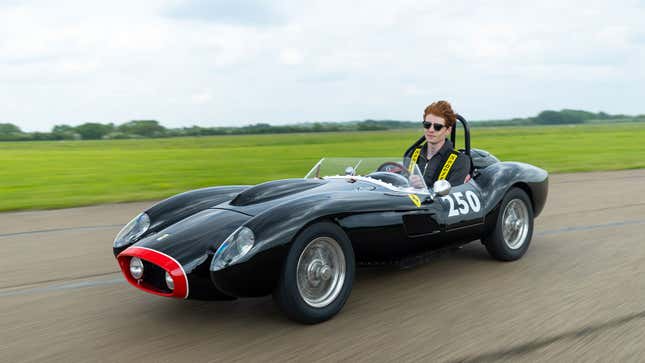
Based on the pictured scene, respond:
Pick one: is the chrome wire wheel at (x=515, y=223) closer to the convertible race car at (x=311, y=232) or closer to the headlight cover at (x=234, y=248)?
the convertible race car at (x=311, y=232)

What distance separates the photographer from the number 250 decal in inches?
184

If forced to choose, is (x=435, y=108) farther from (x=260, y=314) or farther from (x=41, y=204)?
(x=41, y=204)

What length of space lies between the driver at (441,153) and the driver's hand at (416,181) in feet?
1.61

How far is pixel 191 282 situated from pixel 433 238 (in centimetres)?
193

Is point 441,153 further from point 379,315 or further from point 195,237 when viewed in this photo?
point 195,237

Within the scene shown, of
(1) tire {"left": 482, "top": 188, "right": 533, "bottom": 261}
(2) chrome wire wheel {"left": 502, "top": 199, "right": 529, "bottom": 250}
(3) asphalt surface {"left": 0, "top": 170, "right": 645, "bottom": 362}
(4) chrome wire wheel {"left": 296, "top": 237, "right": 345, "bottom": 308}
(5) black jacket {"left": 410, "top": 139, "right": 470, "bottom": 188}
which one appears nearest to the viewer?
(3) asphalt surface {"left": 0, "top": 170, "right": 645, "bottom": 362}

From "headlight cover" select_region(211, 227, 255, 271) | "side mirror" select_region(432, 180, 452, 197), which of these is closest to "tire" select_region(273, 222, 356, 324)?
"headlight cover" select_region(211, 227, 255, 271)

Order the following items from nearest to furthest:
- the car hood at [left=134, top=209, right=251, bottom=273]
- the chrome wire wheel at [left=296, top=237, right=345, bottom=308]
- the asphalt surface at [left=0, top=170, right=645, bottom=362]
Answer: the asphalt surface at [left=0, top=170, right=645, bottom=362] → the car hood at [left=134, top=209, right=251, bottom=273] → the chrome wire wheel at [left=296, top=237, right=345, bottom=308]

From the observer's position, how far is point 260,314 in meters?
3.82

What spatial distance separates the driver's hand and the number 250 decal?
237mm

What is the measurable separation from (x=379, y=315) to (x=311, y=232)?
0.76 m

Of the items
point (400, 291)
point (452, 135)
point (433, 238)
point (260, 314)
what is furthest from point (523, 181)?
point (260, 314)

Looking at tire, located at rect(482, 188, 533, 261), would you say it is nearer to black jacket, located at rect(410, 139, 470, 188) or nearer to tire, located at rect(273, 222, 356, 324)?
black jacket, located at rect(410, 139, 470, 188)

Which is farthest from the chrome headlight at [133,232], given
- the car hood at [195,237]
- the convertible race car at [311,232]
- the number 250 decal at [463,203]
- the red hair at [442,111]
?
the red hair at [442,111]
